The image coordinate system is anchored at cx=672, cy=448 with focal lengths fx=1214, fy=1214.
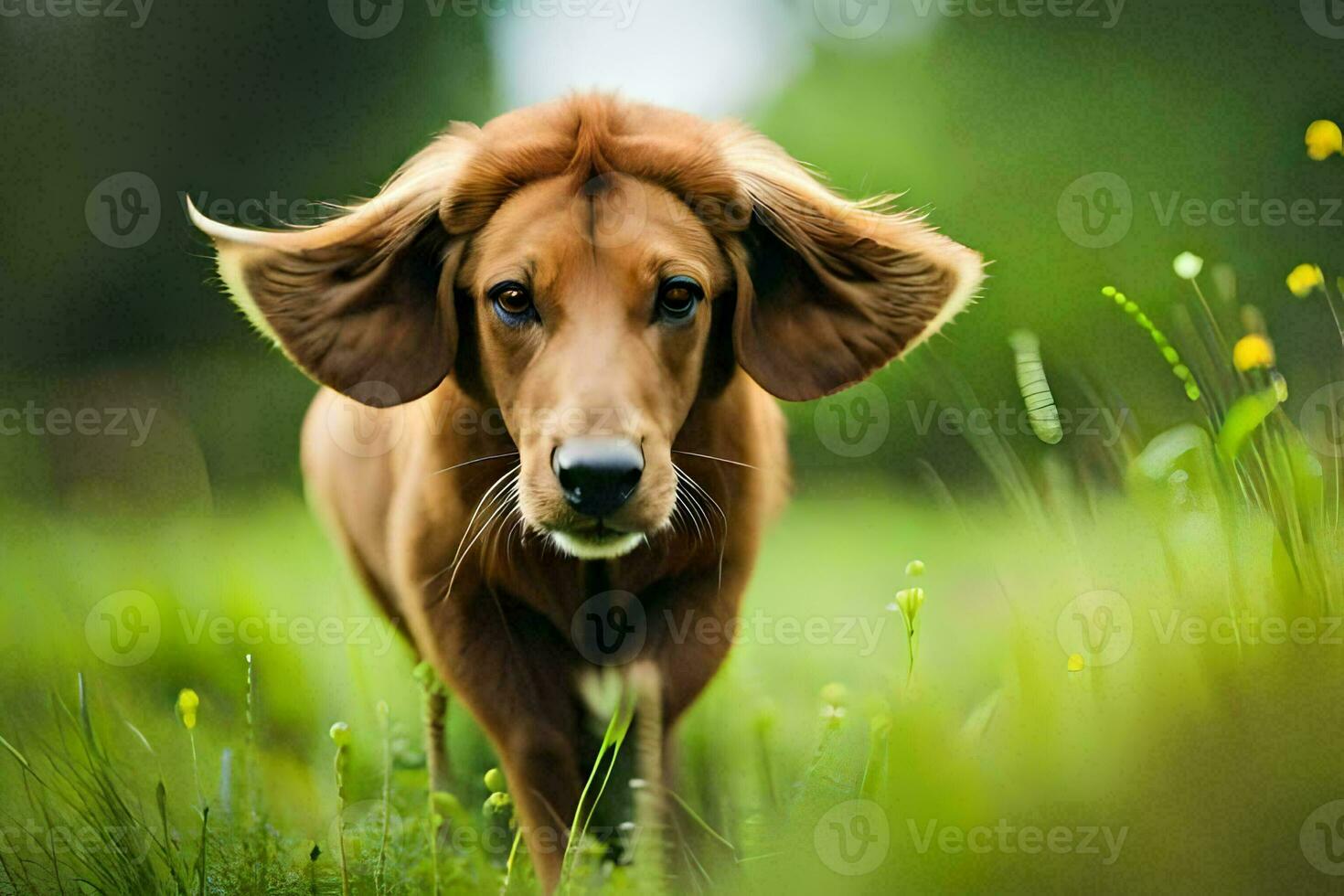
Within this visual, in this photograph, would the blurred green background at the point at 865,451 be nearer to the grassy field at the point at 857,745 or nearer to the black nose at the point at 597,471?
the grassy field at the point at 857,745

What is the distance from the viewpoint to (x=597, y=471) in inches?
94.5

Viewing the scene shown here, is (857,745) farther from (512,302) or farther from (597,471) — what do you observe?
(512,302)

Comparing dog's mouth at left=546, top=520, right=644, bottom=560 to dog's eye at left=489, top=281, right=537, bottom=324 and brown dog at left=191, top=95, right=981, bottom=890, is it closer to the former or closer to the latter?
brown dog at left=191, top=95, right=981, bottom=890

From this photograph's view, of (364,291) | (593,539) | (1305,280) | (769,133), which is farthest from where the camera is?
(769,133)

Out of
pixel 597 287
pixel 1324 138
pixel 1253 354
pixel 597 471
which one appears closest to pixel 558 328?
pixel 597 287

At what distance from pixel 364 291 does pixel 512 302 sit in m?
0.44

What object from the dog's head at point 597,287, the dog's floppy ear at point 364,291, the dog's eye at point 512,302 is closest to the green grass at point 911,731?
the dog's head at point 597,287

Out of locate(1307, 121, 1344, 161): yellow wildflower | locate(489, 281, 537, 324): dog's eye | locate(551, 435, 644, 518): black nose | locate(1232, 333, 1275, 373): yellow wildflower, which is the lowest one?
locate(551, 435, 644, 518): black nose

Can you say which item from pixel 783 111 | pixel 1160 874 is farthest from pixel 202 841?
pixel 783 111

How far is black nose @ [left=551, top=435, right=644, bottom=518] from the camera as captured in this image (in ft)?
7.88

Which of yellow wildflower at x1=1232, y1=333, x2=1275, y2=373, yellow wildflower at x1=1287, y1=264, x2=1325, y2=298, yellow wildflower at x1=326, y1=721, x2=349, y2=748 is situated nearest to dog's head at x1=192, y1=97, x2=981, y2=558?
yellow wildflower at x1=326, y1=721, x2=349, y2=748

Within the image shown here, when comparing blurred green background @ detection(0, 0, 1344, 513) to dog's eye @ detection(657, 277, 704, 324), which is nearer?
dog's eye @ detection(657, 277, 704, 324)

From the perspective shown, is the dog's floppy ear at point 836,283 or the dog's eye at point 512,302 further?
the dog's floppy ear at point 836,283

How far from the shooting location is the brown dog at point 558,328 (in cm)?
269
